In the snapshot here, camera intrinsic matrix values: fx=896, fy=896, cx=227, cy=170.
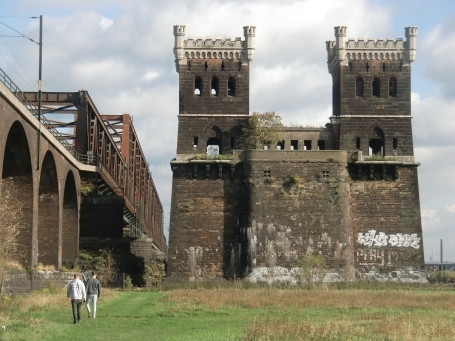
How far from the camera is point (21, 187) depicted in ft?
144

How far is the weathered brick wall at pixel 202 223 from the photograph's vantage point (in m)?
57.2

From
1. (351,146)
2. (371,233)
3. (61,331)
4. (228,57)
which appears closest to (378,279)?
(371,233)

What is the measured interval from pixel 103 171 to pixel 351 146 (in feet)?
56.5

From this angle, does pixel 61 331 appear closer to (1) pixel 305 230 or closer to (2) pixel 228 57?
(1) pixel 305 230

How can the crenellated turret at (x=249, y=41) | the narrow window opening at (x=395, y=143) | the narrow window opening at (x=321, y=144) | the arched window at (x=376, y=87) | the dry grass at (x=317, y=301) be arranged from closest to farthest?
1. the dry grass at (x=317, y=301)
2. the narrow window opening at (x=395, y=143)
3. the crenellated turret at (x=249, y=41)
4. the arched window at (x=376, y=87)
5. the narrow window opening at (x=321, y=144)

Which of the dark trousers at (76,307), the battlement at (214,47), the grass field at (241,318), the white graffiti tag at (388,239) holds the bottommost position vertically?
the grass field at (241,318)

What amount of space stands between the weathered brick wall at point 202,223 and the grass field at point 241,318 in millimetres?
14358

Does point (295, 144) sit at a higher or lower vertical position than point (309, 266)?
higher

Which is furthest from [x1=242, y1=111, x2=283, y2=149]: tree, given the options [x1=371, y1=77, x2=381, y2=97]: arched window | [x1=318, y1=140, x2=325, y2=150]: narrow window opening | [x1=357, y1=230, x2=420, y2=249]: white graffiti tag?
[x1=357, y1=230, x2=420, y2=249]: white graffiti tag

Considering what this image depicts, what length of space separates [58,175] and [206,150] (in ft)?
40.7

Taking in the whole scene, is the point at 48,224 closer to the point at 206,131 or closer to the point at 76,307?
the point at 206,131

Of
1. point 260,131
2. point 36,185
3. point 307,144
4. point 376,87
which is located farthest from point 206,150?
point 36,185

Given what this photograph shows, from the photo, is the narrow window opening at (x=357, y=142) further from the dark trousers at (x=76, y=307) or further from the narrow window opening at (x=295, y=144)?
the dark trousers at (x=76, y=307)

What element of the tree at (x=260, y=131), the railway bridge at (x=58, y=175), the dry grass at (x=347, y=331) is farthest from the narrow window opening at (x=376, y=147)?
the dry grass at (x=347, y=331)
